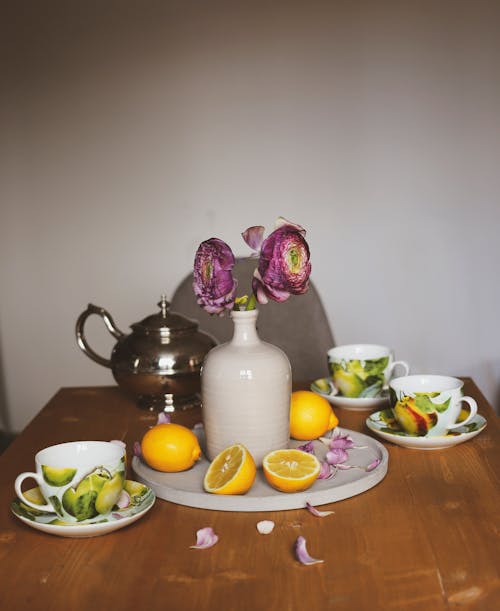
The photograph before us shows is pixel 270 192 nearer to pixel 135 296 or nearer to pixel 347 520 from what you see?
pixel 135 296

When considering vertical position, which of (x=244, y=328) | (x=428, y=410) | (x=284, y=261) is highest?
(x=284, y=261)

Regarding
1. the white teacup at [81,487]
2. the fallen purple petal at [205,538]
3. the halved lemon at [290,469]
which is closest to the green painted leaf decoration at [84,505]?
the white teacup at [81,487]

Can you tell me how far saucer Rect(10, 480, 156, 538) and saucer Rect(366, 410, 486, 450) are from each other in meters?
0.44

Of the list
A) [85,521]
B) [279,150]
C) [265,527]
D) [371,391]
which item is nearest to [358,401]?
[371,391]

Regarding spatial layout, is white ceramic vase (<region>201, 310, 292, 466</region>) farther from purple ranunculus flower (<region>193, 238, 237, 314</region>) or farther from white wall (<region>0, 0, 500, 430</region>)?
white wall (<region>0, 0, 500, 430</region>)

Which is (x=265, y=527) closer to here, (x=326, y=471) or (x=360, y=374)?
(x=326, y=471)

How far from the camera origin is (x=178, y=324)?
155 centimetres

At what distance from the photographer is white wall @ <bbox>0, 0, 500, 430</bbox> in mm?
2992

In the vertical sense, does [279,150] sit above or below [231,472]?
above

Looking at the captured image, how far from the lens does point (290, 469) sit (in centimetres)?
105

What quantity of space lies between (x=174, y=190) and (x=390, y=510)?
2291mm

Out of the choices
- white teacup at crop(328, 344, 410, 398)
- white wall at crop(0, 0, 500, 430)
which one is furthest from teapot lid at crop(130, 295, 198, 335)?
white wall at crop(0, 0, 500, 430)

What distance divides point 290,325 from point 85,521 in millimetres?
1297

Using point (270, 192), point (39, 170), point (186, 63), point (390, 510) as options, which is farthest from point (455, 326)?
point (390, 510)
